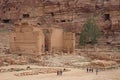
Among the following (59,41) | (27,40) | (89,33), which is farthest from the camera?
(89,33)

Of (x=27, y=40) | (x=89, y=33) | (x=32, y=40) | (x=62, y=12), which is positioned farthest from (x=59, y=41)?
(x=62, y=12)

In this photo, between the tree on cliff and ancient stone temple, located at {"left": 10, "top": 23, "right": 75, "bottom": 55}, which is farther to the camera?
the tree on cliff

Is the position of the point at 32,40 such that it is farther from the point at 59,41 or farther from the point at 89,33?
the point at 89,33

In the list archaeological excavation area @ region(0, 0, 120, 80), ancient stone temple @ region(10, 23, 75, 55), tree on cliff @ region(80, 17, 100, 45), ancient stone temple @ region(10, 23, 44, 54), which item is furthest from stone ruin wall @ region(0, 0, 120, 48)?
ancient stone temple @ region(10, 23, 44, 54)

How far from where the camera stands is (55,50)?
39.8m

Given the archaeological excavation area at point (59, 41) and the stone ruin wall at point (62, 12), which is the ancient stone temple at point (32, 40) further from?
the stone ruin wall at point (62, 12)

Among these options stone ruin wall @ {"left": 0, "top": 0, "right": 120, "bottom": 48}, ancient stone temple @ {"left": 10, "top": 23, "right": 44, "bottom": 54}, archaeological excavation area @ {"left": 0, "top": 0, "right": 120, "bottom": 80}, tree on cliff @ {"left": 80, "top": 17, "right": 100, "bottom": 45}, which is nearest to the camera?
archaeological excavation area @ {"left": 0, "top": 0, "right": 120, "bottom": 80}

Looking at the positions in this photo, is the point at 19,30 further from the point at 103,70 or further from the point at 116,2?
the point at 116,2

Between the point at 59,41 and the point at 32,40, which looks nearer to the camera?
the point at 32,40

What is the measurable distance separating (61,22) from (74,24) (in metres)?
3.05

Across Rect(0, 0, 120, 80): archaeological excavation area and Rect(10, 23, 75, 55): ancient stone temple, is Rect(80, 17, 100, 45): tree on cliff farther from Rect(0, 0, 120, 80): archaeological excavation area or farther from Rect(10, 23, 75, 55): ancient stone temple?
Rect(10, 23, 75, 55): ancient stone temple

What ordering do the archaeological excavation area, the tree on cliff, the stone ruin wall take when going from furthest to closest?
the stone ruin wall, the tree on cliff, the archaeological excavation area

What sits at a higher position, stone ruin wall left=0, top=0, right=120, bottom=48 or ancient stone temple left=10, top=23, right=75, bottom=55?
stone ruin wall left=0, top=0, right=120, bottom=48

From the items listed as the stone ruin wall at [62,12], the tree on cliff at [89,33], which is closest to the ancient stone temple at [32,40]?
the tree on cliff at [89,33]
